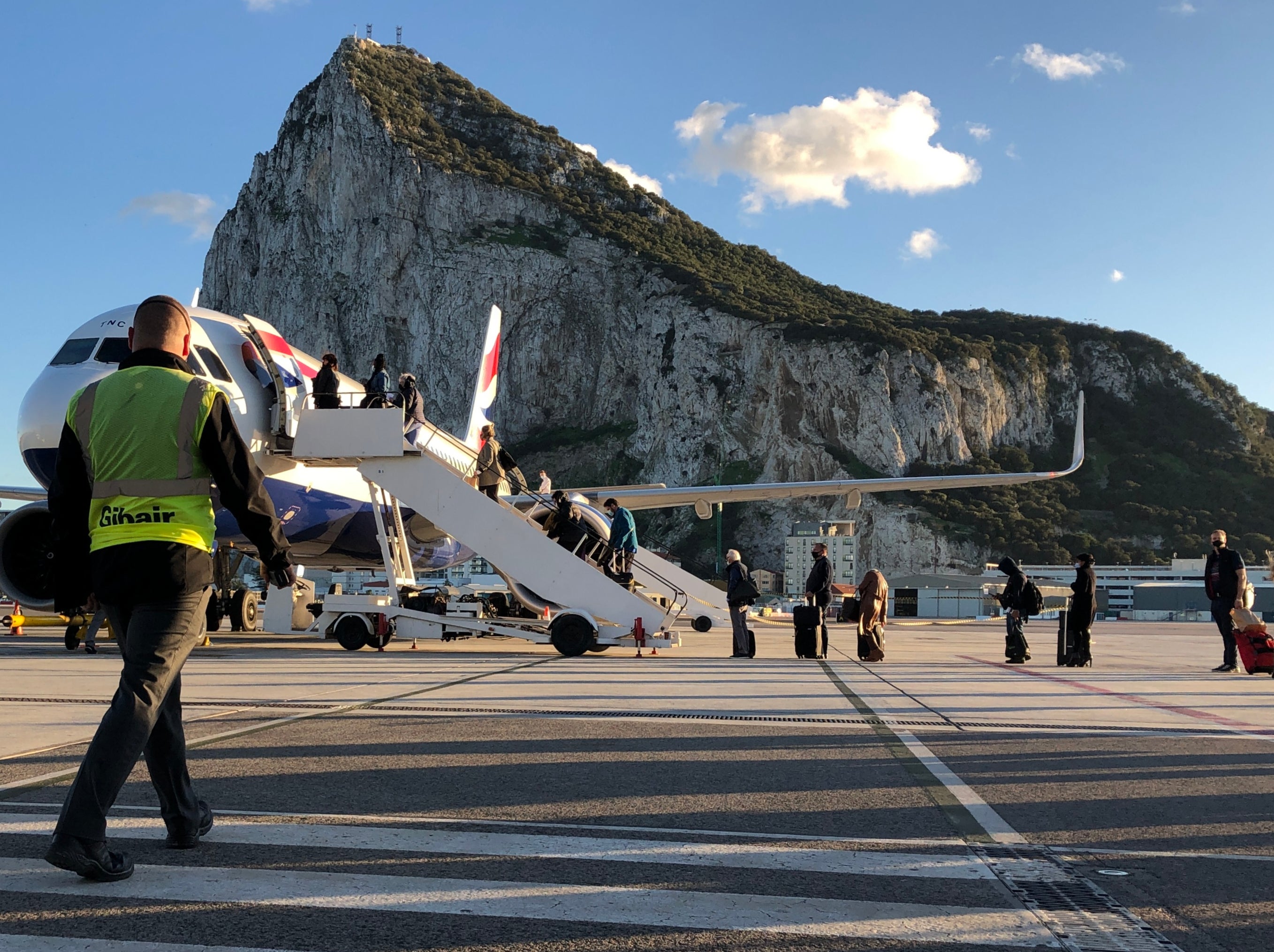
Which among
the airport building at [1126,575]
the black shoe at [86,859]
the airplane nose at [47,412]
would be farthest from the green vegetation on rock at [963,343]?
the black shoe at [86,859]

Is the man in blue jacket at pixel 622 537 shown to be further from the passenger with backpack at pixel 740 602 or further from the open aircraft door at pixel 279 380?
the open aircraft door at pixel 279 380

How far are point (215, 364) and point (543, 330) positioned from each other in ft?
383

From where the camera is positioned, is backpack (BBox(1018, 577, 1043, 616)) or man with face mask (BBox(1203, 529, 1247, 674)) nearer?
man with face mask (BBox(1203, 529, 1247, 674))

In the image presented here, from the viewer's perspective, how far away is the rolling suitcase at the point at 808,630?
15047 mm

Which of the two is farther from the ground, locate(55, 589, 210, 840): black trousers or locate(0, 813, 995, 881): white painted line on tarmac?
locate(55, 589, 210, 840): black trousers

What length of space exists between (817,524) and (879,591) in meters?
97.7

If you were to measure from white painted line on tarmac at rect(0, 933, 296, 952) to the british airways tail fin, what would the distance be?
2406 centimetres

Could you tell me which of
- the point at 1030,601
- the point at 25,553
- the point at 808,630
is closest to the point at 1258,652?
the point at 1030,601

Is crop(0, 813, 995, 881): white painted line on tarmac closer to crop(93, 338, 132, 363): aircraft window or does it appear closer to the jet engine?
crop(93, 338, 132, 363): aircraft window

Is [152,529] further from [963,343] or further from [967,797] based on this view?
[963,343]

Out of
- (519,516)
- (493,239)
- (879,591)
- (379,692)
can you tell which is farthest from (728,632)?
(493,239)

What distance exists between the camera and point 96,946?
97.5 inches

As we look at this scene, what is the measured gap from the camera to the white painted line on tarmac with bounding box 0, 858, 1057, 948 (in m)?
2.72

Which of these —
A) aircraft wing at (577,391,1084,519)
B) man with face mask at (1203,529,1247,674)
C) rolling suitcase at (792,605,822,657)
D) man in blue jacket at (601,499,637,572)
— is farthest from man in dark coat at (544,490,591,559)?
man with face mask at (1203,529,1247,674)
